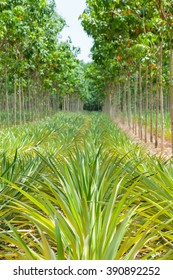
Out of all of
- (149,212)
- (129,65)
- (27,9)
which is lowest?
(149,212)

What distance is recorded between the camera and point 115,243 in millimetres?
2746

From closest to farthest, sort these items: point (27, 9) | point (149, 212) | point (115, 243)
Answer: point (115, 243) < point (149, 212) < point (27, 9)

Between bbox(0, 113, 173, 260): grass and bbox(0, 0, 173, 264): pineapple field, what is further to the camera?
bbox(0, 0, 173, 264): pineapple field

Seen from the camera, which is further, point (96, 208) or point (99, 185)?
point (99, 185)

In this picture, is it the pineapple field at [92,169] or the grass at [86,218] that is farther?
the pineapple field at [92,169]

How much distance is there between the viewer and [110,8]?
1332 cm

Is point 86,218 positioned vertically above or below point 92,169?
below

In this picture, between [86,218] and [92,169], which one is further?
[92,169]
